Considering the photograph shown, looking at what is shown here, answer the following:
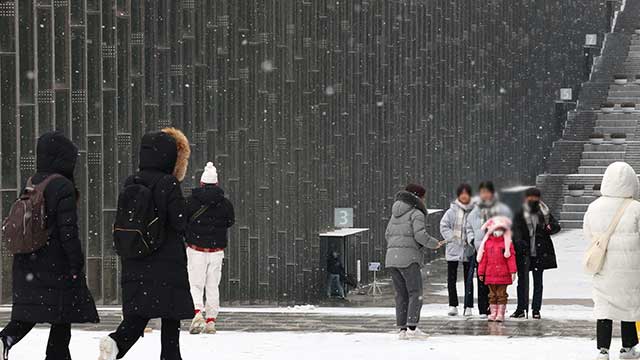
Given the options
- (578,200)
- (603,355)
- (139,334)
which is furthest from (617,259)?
(578,200)

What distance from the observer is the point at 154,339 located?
1279 centimetres

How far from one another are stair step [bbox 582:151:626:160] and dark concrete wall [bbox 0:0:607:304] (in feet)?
17.8

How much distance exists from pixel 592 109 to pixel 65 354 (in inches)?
1368

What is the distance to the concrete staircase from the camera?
37.9 m

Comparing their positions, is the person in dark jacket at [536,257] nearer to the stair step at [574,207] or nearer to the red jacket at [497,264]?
the red jacket at [497,264]

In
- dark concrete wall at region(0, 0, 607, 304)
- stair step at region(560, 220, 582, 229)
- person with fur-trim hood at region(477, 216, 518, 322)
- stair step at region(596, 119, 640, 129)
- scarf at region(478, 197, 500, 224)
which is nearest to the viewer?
scarf at region(478, 197, 500, 224)

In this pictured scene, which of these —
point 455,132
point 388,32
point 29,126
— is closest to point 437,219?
point 455,132

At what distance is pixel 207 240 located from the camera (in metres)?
13.6

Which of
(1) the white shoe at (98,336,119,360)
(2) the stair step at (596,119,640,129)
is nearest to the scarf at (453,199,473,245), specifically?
(1) the white shoe at (98,336,119,360)

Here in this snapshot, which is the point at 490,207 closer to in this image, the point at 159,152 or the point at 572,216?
the point at 159,152

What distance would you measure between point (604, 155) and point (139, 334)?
31820 millimetres

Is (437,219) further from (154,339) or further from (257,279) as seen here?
(154,339)

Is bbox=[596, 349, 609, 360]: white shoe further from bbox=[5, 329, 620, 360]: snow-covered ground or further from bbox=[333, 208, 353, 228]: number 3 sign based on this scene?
bbox=[333, 208, 353, 228]: number 3 sign

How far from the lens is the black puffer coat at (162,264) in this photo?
29.8 ft
